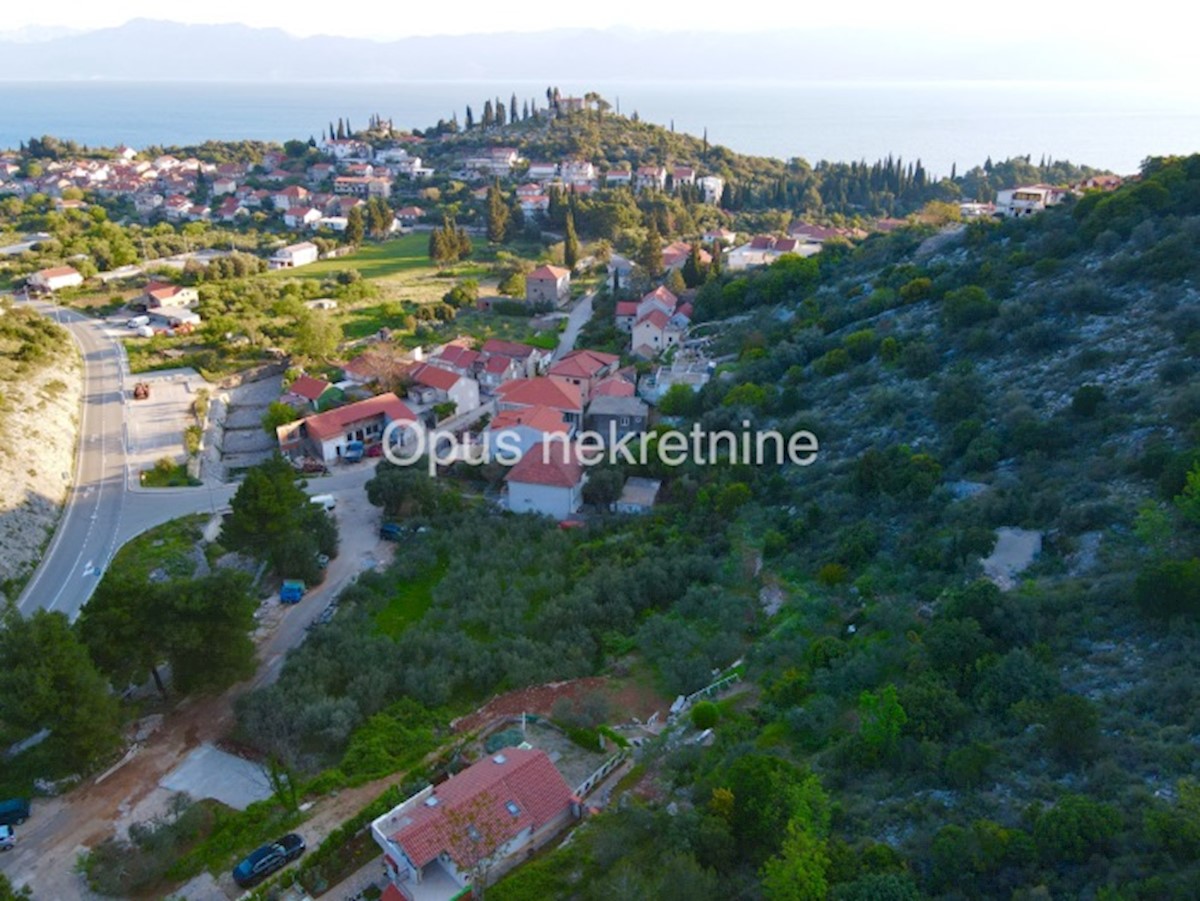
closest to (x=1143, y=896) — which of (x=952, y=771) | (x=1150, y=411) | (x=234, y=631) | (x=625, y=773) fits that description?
(x=952, y=771)

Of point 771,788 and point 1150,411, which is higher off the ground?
point 1150,411

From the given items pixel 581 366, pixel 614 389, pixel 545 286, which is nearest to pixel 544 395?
pixel 614 389

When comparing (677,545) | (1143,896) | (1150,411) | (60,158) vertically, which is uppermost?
(60,158)

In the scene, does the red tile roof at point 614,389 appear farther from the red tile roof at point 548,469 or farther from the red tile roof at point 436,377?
the red tile roof at point 548,469

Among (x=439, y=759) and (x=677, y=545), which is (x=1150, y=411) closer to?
(x=677, y=545)

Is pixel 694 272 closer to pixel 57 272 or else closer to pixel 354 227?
pixel 354 227
